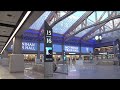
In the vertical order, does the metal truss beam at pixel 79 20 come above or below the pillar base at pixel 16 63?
above

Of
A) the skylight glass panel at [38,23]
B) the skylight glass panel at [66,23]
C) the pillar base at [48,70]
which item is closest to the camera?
the pillar base at [48,70]

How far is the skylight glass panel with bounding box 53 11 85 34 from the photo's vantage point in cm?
4027

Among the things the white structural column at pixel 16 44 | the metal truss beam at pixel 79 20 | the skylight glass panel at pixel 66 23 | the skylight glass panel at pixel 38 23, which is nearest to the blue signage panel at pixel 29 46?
the skylight glass panel at pixel 38 23

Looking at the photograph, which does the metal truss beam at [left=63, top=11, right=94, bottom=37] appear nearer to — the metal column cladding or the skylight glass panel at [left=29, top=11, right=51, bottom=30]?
the skylight glass panel at [left=29, top=11, right=51, bottom=30]

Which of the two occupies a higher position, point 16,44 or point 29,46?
→ point 29,46

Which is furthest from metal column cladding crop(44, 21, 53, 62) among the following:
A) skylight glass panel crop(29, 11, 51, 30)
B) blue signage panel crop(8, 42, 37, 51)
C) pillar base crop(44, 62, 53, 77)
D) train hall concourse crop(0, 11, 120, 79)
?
blue signage panel crop(8, 42, 37, 51)

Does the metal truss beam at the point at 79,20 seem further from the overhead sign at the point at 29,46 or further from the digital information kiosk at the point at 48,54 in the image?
the digital information kiosk at the point at 48,54

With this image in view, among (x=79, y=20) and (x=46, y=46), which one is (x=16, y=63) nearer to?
(x=46, y=46)

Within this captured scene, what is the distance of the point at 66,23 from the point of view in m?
44.4

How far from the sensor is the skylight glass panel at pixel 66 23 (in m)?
40.3

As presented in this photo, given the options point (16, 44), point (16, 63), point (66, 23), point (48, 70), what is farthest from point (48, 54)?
point (66, 23)
